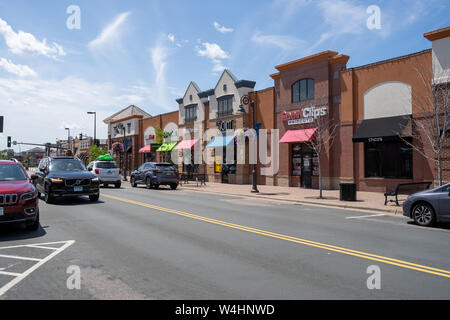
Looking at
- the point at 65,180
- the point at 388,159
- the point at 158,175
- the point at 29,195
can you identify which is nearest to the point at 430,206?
the point at 29,195

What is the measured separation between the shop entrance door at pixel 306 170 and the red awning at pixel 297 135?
55.6 inches

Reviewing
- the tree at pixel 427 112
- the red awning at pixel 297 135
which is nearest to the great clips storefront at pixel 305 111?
the red awning at pixel 297 135

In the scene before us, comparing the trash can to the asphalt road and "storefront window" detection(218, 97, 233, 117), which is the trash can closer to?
the asphalt road

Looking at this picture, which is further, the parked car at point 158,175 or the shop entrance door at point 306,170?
the shop entrance door at point 306,170

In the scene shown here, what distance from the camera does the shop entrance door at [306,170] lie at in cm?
2391

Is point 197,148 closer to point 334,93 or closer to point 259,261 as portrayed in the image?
point 334,93

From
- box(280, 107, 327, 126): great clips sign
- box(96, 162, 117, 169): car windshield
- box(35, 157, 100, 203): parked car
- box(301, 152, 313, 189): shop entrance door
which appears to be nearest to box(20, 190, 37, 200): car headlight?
box(35, 157, 100, 203): parked car

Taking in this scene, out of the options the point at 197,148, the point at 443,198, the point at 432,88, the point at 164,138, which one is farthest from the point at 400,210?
the point at 164,138

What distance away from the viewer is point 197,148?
34.6 meters

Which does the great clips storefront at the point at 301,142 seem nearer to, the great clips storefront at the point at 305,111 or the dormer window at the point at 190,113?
the great clips storefront at the point at 305,111

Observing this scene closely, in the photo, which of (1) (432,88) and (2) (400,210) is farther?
(1) (432,88)

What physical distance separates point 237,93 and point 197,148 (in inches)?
296

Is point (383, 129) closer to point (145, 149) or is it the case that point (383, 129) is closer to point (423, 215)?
point (423, 215)

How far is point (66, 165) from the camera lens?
1498cm
